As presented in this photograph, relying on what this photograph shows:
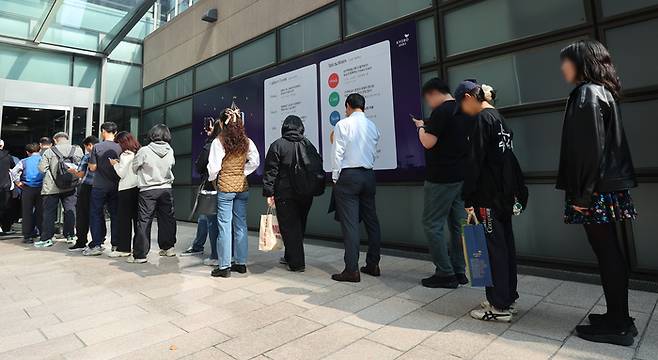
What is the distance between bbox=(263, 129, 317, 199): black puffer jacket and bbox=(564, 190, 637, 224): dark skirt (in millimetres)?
2523

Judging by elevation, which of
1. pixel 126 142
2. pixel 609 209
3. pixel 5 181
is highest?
pixel 126 142

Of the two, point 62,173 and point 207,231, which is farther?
point 62,173

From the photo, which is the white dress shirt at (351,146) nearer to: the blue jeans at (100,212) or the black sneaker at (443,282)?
the black sneaker at (443,282)

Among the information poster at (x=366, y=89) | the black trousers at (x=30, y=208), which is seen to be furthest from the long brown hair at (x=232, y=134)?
the black trousers at (x=30, y=208)

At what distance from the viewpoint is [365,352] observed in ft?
6.53

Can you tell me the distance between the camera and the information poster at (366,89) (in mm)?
4688

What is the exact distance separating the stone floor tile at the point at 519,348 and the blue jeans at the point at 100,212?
483cm

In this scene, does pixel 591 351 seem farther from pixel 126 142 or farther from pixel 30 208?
pixel 30 208

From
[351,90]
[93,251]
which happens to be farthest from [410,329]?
[93,251]

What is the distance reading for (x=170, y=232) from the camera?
15.6ft

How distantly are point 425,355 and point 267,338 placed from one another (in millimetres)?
957

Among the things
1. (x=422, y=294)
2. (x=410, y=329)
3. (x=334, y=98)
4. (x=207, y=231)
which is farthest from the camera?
(x=334, y=98)

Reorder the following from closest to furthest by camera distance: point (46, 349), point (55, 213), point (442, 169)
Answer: point (46, 349) < point (442, 169) < point (55, 213)

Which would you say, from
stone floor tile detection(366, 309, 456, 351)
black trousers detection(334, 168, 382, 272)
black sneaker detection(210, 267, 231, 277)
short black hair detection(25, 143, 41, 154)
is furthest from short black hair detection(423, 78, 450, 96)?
short black hair detection(25, 143, 41, 154)
